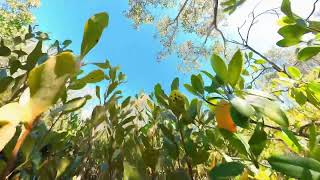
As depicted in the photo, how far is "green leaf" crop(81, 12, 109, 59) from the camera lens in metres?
0.33

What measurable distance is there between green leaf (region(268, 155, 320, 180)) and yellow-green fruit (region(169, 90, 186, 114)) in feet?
0.84

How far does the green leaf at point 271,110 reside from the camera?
0.36m

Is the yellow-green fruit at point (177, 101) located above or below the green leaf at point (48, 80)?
above

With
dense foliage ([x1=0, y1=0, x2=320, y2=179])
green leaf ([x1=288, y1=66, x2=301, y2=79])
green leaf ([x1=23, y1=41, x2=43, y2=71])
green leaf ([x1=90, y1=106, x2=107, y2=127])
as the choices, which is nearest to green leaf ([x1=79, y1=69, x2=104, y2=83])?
dense foliage ([x1=0, y1=0, x2=320, y2=179])

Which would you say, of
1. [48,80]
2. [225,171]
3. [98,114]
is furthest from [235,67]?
[98,114]

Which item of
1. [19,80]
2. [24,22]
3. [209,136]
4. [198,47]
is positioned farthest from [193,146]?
[24,22]

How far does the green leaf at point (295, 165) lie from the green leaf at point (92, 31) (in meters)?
0.22

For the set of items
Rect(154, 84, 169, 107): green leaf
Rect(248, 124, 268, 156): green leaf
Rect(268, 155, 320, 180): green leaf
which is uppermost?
Rect(154, 84, 169, 107): green leaf

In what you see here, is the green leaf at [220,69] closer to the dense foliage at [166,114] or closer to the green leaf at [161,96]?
the dense foliage at [166,114]

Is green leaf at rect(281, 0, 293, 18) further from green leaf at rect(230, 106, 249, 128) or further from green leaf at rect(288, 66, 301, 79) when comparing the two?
green leaf at rect(288, 66, 301, 79)

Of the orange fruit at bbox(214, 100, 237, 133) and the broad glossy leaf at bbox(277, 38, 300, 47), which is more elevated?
the broad glossy leaf at bbox(277, 38, 300, 47)

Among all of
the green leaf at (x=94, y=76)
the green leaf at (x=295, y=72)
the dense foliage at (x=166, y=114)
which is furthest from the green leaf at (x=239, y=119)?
the green leaf at (x=295, y=72)

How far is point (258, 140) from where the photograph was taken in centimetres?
39

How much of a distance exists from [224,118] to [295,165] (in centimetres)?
14
